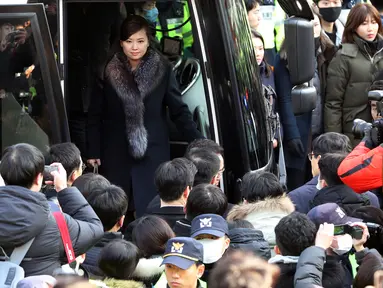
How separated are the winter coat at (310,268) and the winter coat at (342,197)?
4.46ft

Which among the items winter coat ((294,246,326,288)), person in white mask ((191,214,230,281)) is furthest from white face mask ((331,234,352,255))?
person in white mask ((191,214,230,281))

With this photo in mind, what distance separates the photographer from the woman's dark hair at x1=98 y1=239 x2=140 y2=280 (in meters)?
5.24

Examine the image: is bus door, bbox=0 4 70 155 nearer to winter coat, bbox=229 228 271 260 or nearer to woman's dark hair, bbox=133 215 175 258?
woman's dark hair, bbox=133 215 175 258

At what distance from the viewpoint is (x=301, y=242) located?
539 cm

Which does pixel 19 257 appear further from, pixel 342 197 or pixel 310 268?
pixel 342 197

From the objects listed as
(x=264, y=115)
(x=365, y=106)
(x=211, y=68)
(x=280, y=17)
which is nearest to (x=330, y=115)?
(x=365, y=106)

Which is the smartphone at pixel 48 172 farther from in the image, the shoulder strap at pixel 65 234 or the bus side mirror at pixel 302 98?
the bus side mirror at pixel 302 98

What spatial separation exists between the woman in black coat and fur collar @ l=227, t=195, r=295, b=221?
139 centimetres

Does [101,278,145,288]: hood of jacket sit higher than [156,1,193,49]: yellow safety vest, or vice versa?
[156,1,193,49]: yellow safety vest

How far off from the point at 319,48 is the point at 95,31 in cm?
257

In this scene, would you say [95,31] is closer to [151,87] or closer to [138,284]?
[151,87]

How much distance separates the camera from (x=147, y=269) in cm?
537

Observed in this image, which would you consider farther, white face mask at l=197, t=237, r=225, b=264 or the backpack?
white face mask at l=197, t=237, r=225, b=264

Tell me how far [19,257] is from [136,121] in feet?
8.37
